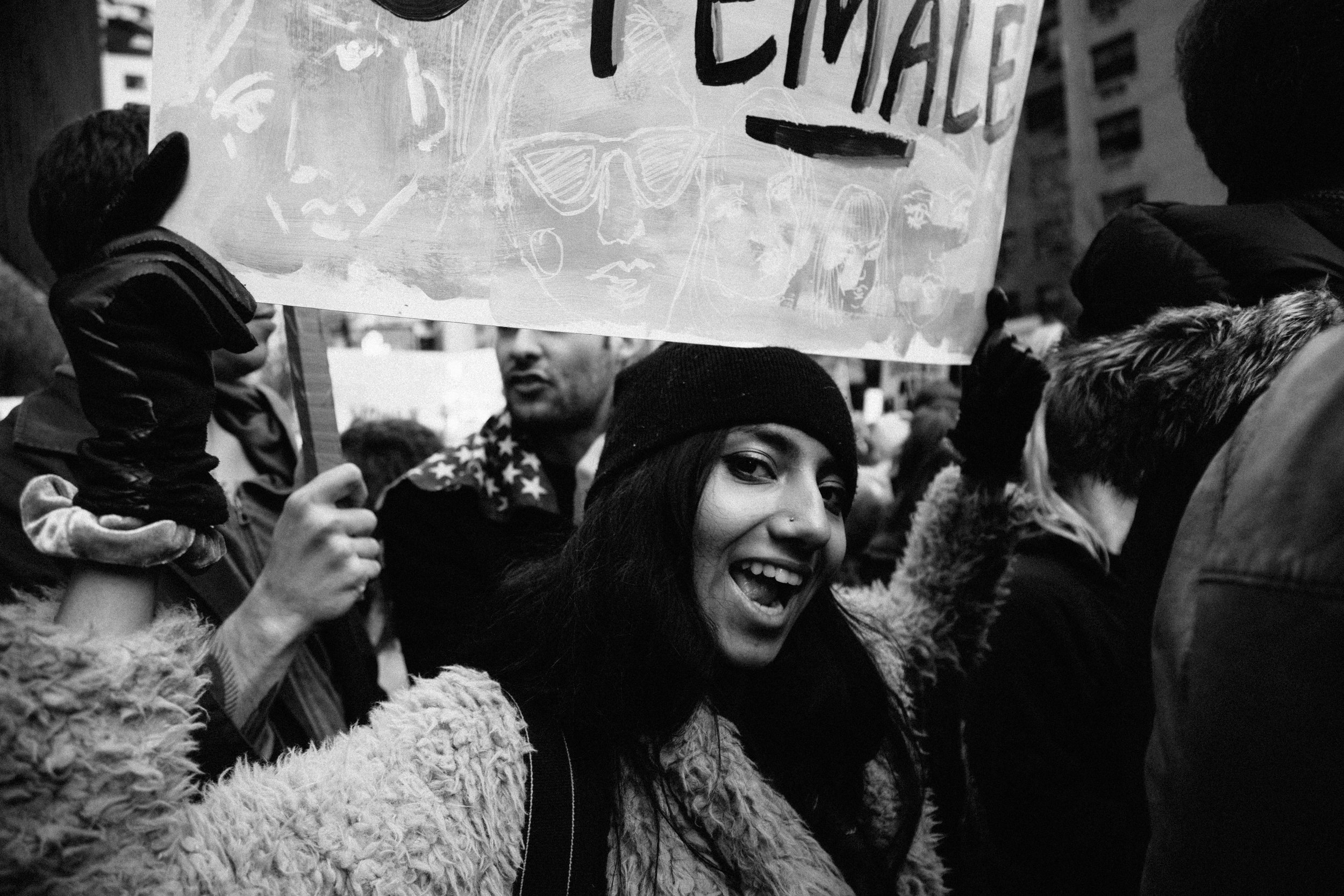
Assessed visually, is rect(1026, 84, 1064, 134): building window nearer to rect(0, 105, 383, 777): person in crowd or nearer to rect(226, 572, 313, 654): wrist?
rect(0, 105, 383, 777): person in crowd

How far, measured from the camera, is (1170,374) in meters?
1.21

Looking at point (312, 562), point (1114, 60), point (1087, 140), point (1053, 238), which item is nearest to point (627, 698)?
point (312, 562)

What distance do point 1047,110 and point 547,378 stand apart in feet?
116

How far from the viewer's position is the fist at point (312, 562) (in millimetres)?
1607

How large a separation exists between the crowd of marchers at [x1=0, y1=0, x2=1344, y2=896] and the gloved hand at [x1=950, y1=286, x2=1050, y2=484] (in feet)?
0.04

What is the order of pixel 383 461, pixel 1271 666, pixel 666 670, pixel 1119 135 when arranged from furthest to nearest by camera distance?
1. pixel 1119 135
2. pixel 383 461
3. pixel 666 670
4. pixel 1271 666

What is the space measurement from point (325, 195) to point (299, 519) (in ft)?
1.95

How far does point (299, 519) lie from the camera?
163 cm

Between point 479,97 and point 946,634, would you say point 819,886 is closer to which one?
point 946,634

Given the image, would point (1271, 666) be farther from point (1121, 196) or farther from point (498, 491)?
point (1121, 196)

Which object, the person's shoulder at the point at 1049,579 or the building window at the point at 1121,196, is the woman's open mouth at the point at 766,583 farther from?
the building window at the point at 1121,196

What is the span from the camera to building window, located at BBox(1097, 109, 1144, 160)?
1081 inches

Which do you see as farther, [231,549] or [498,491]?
[498,491]

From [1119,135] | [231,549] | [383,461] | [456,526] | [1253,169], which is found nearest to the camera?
[1253,169]
